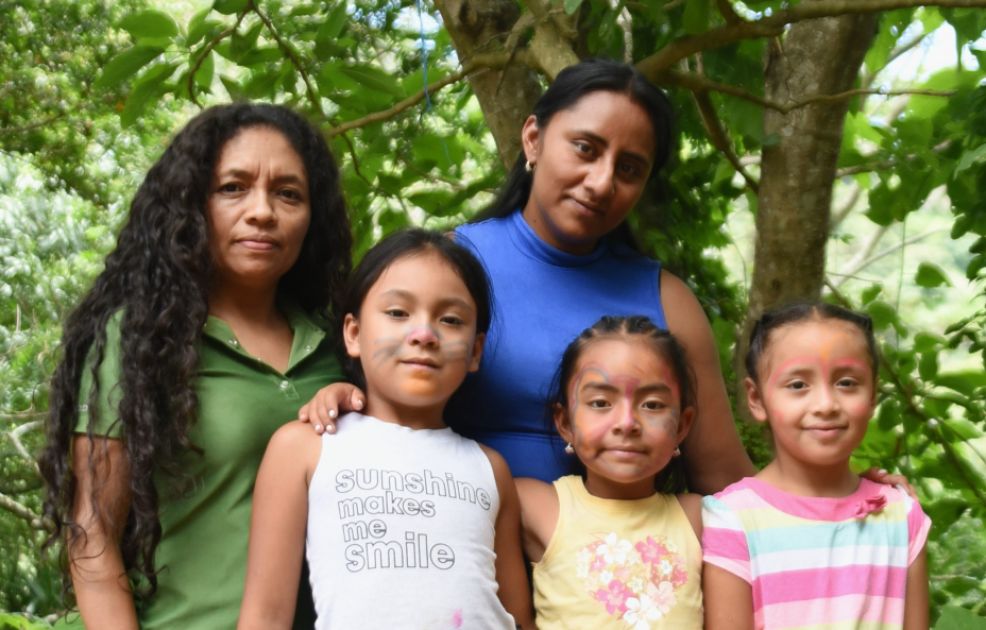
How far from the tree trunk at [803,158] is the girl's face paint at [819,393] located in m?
0.81

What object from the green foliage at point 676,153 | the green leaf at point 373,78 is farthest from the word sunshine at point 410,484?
the green leaf at point 373,78

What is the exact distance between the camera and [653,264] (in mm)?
2387

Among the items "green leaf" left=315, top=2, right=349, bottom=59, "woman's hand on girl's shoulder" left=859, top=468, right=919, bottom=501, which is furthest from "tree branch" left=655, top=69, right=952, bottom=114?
"woman's hand on girl's shoulder" left=859, top=468, right=919, bottom=501

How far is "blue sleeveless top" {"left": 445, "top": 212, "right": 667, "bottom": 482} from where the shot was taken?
222 centimetres

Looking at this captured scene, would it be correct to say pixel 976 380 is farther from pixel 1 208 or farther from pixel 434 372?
pixel 1 208

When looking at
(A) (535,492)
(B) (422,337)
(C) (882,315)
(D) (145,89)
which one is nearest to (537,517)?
(A) (535,492)

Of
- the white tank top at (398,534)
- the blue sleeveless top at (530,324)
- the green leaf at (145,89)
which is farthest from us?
the green leaf at (145,89)

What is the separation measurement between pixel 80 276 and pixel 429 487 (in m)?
3.49

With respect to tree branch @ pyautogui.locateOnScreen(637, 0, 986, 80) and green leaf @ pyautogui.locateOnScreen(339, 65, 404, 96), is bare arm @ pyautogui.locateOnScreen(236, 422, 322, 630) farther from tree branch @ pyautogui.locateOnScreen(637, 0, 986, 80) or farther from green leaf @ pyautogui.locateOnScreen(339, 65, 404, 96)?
green leaf @ pyautogui.locateOnScreen(339, 65, 404, 96)

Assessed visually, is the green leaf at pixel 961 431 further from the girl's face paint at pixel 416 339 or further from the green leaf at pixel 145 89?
the green leaf at pixel 145 89

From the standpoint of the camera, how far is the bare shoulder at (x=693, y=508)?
6.92 ft

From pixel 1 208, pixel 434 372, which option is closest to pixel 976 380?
pixel 434 372

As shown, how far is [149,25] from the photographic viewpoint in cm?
288

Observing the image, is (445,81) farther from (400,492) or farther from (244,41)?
(400,492)
